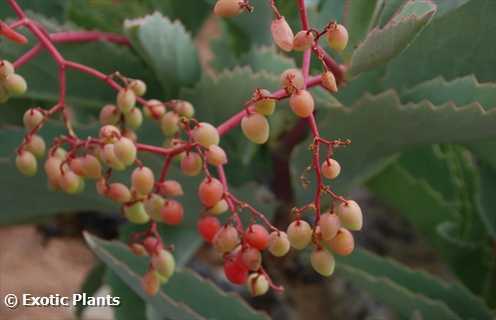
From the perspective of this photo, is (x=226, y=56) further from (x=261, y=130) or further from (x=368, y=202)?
(x=261, y=130)

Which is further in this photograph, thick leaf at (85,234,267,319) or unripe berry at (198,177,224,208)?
thick leaf at (85,234,267,319)

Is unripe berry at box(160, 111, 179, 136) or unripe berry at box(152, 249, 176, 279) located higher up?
unripe berry at box(160, 111, 179, 136)

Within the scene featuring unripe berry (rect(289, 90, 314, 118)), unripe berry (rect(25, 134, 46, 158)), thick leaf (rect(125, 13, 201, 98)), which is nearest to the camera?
unripe berry (rect(289, 90, 314, 118))

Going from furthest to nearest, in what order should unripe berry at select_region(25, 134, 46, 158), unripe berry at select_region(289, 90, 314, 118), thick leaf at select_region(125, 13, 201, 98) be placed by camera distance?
thick leaf at select_region(125, 13, 201, 98) → unripe berry at select_region(25, 134, 46, 158) → unripe berry at select_region(289, 90, 314, 118)

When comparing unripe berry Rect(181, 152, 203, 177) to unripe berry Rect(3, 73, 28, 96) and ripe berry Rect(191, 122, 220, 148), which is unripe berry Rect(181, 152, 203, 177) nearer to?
ripe berry Rect(191, 122, 220, 148)

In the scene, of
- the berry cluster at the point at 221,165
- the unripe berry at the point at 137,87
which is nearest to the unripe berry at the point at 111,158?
the berry cluster at the point at 221,165

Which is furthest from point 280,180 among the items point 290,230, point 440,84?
point 290,230

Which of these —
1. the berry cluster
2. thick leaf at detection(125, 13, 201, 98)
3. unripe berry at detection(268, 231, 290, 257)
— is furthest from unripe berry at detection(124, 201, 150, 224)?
thick leaf at detection(125, 13, 201, 98)

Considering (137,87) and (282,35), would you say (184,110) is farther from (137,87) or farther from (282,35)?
(282,35)
